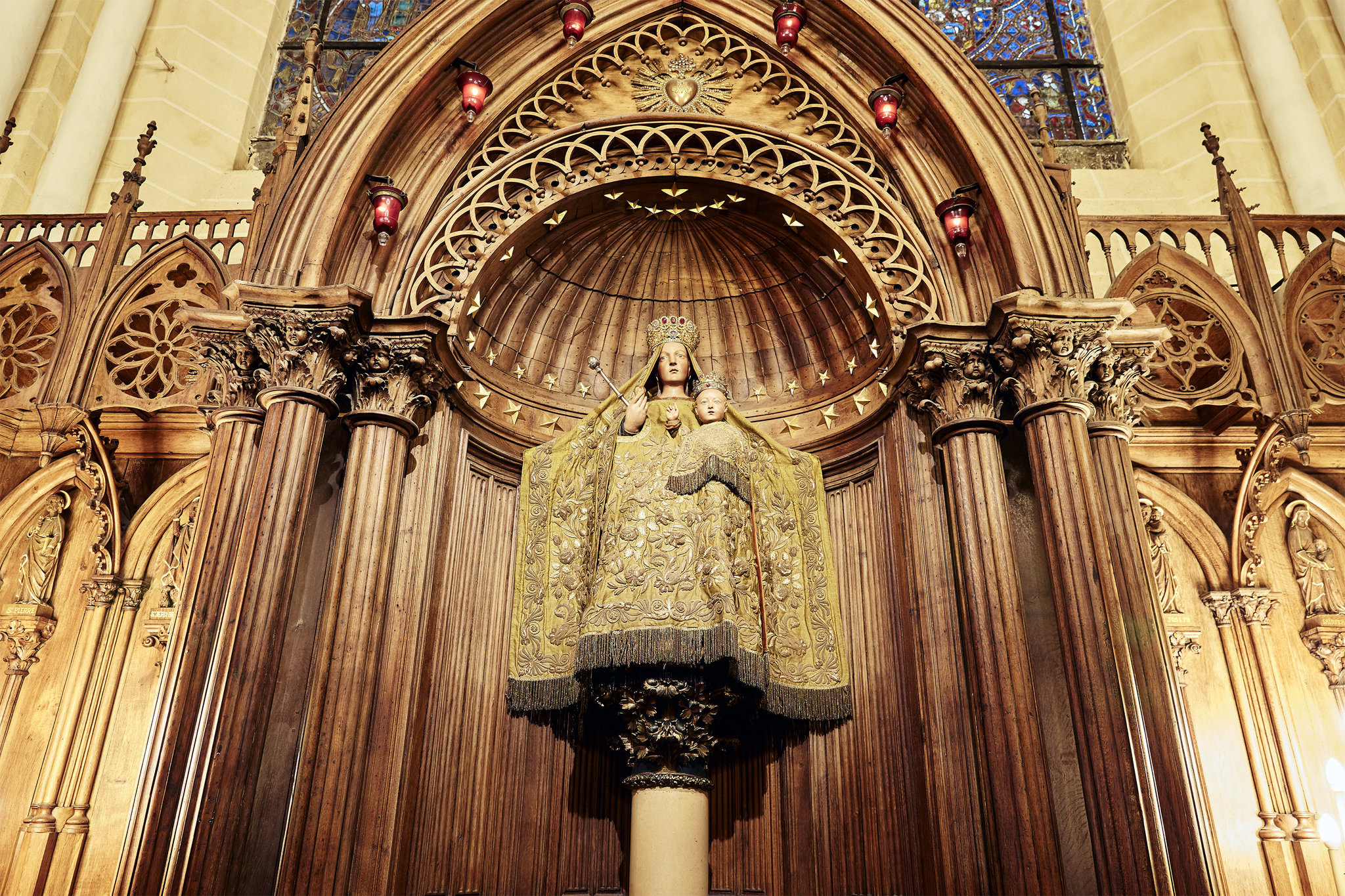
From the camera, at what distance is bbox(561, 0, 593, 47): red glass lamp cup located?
5.73 m

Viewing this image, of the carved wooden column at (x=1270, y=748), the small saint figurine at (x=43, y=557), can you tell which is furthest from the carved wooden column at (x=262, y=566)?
the carved wooden column at (x=1270, y=748)

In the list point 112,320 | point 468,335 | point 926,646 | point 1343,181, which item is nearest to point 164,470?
point 112,320

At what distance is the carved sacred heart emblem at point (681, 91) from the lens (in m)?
5.88

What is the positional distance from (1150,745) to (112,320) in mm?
6089

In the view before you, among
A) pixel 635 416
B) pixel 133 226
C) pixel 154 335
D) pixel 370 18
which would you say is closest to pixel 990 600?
pixel 635 416

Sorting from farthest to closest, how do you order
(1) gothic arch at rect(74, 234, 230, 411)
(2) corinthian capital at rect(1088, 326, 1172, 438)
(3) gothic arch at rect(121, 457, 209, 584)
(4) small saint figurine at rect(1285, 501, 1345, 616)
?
(3) gothic arch at rect(121, 457, 209, 584) < (4) small saint figurine at rect(1285, 501, 1345, 616) < (1) gothic arch at rect(74, 234, 230, 411) < (2) corinthian capital at rect(1088, 326, 1172, 438)

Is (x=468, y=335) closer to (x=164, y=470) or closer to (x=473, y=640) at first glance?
(x=473, y=640)

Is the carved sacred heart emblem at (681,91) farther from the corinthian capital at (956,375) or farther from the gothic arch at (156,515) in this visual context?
the gothic arch at (156,515)

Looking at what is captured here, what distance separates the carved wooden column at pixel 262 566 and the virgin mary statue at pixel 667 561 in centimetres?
135

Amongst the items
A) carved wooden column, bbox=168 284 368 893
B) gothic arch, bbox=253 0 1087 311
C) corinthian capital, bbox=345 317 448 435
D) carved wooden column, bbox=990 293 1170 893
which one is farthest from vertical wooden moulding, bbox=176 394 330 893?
carved wooden column, bbox=990 293 1170 893

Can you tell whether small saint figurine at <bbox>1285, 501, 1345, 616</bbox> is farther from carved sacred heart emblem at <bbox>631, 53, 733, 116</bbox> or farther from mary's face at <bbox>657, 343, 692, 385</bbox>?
carved sacred heart emblem at <bbox>631, 53, 733, 116</bbox>

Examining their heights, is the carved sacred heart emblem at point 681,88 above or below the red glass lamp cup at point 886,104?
above

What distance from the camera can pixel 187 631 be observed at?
13.9 feet

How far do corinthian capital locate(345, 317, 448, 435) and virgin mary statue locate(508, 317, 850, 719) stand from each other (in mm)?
939
